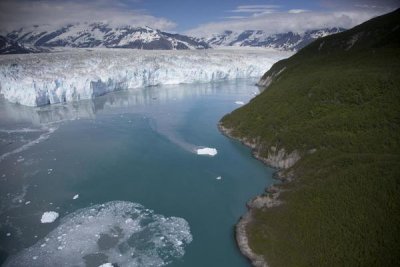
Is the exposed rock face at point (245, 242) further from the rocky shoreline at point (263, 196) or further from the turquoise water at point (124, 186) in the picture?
the turquoise water at point (124, 186)

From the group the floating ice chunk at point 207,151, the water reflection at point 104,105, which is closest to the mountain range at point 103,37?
the water reflection at point 104,105

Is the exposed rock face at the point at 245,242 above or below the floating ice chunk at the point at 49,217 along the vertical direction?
below

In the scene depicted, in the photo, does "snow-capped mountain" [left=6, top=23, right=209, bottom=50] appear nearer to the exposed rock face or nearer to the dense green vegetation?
the dense green vegetation

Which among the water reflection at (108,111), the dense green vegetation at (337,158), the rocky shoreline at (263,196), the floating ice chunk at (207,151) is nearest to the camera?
the dense green vegetation at (337,158)

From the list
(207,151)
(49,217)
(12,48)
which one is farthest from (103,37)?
(49,217)

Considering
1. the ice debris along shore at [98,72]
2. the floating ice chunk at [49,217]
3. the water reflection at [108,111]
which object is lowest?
the floating ice chunk at [49,217]

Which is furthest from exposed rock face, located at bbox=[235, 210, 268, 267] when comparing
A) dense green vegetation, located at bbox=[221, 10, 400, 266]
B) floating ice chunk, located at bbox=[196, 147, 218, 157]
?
floating ice chunk, located at bbox=[196, 147, 218, 157]

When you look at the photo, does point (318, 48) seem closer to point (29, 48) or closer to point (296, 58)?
point (296, 58)
